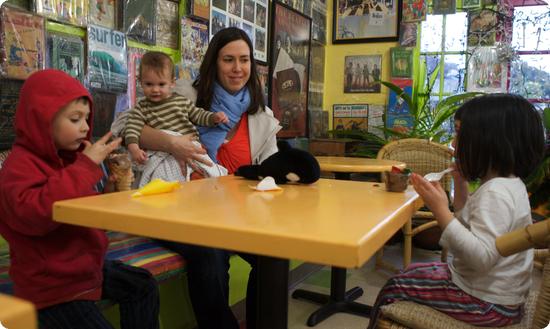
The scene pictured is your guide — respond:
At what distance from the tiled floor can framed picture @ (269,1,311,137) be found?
1.42 meters

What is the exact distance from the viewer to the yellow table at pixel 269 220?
838 mm

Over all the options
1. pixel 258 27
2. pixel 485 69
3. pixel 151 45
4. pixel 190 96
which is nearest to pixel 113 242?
pixel 190 96

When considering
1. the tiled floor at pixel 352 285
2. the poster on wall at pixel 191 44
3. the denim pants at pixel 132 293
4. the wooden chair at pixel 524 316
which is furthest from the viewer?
the poster on wall at pixel 191 44

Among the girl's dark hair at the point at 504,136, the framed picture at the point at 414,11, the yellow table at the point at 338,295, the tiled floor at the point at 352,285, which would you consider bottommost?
the tiled floor at the point at 352,285

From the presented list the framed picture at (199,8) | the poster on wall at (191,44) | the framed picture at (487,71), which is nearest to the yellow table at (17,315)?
the poster on wall at (191,44)

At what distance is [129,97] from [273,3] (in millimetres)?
1937

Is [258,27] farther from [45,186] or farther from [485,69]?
[45,186]

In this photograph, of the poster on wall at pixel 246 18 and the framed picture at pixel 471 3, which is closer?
the poster on wall at pixel 246 18

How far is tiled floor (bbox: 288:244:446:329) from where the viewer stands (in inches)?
99.1

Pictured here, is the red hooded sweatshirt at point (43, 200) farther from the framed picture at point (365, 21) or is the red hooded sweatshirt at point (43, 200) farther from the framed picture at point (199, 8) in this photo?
the framed picture at point (365, 21)

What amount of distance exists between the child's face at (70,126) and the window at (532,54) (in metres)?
4.29

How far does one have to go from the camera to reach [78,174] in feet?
3.99

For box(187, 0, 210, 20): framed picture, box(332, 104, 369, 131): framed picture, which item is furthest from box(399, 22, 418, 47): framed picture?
box(187, 0, 210, 20): framed picture

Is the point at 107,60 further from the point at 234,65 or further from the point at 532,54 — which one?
the point at 532,54
